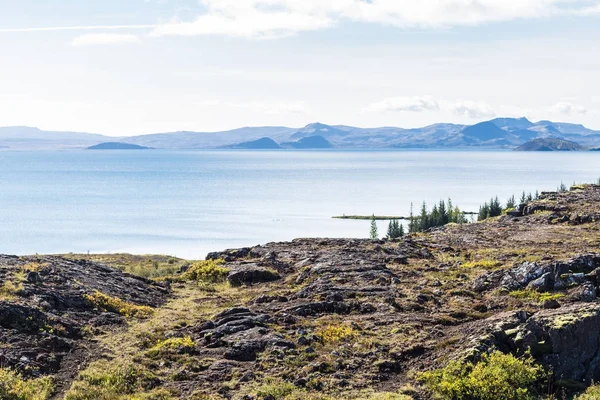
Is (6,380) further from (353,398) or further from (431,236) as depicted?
(431,236)

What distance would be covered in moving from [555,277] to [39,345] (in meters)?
27.4

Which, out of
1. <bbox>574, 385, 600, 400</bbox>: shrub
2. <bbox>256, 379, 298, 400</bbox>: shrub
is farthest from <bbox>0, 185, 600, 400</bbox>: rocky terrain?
<bbox>574, 385, 600, 400</bbox>: shrub

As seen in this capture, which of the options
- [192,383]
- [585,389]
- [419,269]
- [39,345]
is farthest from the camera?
[419,269]

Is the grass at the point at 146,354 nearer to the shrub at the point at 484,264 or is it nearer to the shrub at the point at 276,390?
the shrub at the point at 276,390

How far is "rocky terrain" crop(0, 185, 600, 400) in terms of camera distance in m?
24.1

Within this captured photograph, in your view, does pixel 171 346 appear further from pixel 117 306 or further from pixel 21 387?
pixel 117 306

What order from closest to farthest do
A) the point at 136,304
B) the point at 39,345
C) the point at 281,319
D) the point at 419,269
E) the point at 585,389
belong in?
the point at 585,389 < the point at 39,345 < the point at 281,319 < the point at 136,304 < the point at 419,269

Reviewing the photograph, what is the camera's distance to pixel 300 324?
104ft

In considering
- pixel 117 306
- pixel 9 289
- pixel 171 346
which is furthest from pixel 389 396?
pixel 9 289

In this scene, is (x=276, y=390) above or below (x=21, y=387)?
below

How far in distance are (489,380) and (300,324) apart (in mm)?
11849

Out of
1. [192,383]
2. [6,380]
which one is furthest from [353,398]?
[6,380]

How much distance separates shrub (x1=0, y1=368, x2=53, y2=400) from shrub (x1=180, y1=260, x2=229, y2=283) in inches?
928

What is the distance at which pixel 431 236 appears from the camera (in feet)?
214
